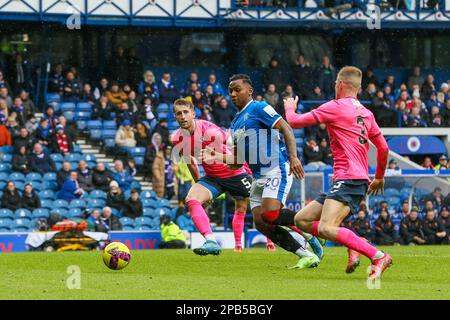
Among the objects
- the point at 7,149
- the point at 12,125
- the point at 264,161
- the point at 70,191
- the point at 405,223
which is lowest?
the point at 405,223

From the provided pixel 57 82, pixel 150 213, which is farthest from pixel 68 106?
pixel 150 213

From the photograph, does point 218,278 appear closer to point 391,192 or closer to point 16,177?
point 16,177

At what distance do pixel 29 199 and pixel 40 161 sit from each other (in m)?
1.61

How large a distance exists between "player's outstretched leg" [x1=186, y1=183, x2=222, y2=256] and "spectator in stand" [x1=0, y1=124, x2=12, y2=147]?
1260 centimetres

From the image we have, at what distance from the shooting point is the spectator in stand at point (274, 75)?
112 feet

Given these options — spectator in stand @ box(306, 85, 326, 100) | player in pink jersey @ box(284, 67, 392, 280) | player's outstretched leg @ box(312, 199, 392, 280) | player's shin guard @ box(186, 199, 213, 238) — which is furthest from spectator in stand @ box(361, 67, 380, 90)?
player's outstretched leg @ box(312, 199, 392, 280)

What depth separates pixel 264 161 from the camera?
1516 centimetres

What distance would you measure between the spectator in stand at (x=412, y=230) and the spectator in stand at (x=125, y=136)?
768 cm

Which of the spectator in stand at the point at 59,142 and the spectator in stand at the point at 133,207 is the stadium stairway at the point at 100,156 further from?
the spectator in stand at the point at 133,207

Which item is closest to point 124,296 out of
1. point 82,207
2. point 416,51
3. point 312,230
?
point 312,230

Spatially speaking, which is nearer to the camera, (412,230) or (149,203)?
(412,230)

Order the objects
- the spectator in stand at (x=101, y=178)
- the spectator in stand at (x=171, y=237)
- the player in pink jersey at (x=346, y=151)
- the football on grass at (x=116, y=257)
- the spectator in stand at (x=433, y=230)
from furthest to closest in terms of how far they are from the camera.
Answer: the spectator in stand at (x=101, y=178)
the spectator in stand at (x=433, y=230)
the spectator in stand at (x=171, y=237)
the football on grass at (x=116, y=257)
the player in pink jersey at (x=346, y=151)

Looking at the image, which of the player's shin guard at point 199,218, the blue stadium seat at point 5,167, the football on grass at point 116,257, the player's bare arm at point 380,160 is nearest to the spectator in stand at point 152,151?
the blue stadium seat at point 5,167
